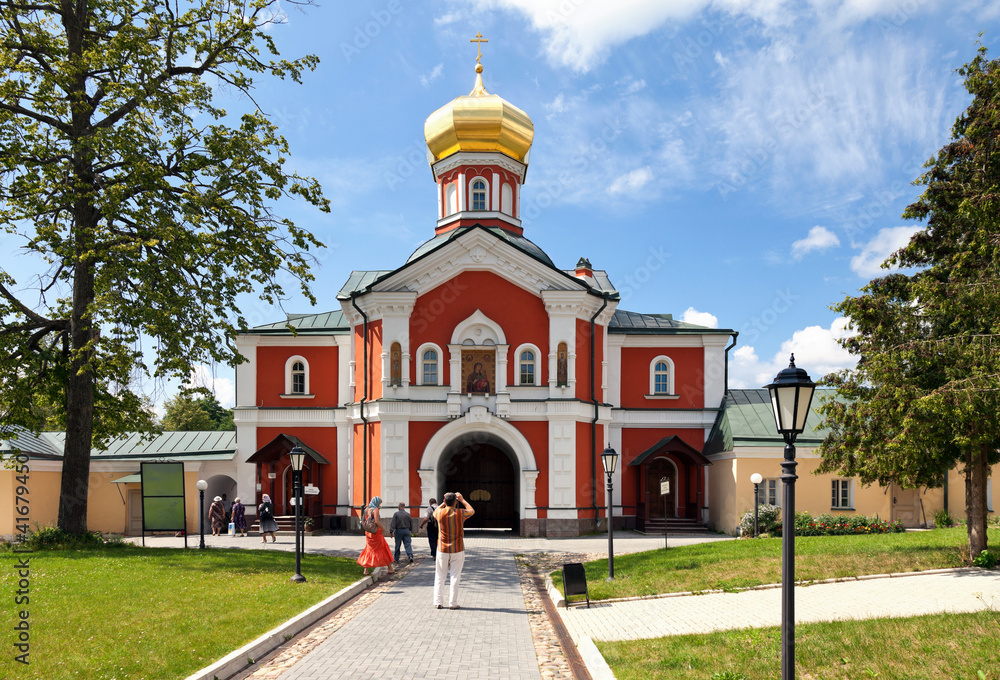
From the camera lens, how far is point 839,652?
734cm

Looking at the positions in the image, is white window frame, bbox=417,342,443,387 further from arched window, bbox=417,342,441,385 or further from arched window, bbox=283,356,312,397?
arched window, bbox=283,356,312,397

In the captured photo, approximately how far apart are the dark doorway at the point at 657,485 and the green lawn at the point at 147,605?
43.0 ft

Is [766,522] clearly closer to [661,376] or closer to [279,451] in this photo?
[661,376]

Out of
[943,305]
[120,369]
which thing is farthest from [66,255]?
[943,305]

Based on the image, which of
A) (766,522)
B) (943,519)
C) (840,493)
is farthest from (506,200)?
(943,519)

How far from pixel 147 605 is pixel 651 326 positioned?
66.3 ft

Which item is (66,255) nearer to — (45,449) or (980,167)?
(45,449)

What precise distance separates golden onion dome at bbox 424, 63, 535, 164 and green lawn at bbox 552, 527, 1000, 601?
15663 millimetres

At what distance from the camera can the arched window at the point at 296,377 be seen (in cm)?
2591

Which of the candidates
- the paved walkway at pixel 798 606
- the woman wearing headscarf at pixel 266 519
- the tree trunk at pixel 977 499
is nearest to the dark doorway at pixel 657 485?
the woman wearing headscarf at pixel 266 519

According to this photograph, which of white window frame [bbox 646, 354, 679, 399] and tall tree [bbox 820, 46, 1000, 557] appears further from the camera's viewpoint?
white window frame [bbox 646, 354, 679, 399]

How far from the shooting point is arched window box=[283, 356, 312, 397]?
25.9m

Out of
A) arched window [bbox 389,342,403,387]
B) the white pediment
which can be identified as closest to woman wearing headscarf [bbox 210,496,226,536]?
arched window [bbox 389,342,403,387]

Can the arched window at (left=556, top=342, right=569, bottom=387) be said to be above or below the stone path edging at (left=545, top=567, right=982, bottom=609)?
above
